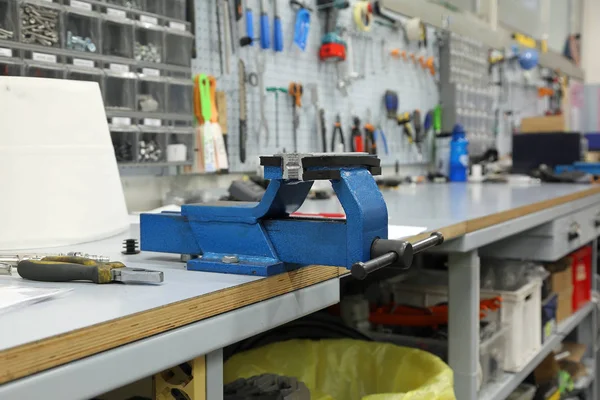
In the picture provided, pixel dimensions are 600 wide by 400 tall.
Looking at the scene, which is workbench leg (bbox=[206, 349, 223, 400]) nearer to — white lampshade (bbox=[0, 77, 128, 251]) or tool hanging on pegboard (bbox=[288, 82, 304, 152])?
white lampshade (bbox=[0, 77, 128, 251])

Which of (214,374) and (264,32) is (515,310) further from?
(214,374)

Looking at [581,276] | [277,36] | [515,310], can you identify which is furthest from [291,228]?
[581,276]

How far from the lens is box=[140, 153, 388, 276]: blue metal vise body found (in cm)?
71

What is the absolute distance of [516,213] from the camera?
156 centimetres

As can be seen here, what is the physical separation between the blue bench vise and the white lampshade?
256mm

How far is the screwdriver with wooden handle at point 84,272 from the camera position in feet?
2.25

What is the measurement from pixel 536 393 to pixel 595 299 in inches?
26.1

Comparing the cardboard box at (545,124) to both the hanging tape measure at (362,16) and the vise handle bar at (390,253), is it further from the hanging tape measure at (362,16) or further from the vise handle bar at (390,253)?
the vise handle bar at (390,253)

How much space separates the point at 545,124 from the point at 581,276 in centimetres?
182

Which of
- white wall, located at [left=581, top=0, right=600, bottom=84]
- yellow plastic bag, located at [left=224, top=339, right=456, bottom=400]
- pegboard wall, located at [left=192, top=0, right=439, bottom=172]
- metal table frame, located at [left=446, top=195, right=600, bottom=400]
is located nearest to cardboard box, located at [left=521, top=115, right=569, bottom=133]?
pegboard wall, located at [left=192, top=0, right=439, bottom=172]

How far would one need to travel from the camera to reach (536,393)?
7.11 ft

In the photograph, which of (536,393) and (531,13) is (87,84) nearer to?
(536,393)

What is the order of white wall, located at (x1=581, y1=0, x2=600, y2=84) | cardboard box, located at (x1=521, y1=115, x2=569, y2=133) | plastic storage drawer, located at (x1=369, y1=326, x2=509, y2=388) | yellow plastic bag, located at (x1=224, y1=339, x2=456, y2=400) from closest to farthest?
yellow plastic bag, located at (x1=224, y1=339, x2=456, y2=400) → plastic storage drawer, located at (x1=369, y1=326, x2=509, y2=388) → cardboard box, located at (x1=521, y1=115, x2=569, y2=133) → white wall, located at (x1=581, y1=0, x2=600, y2=84)

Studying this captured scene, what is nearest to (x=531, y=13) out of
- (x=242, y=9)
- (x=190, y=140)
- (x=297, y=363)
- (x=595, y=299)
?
(x=595, y=299)
